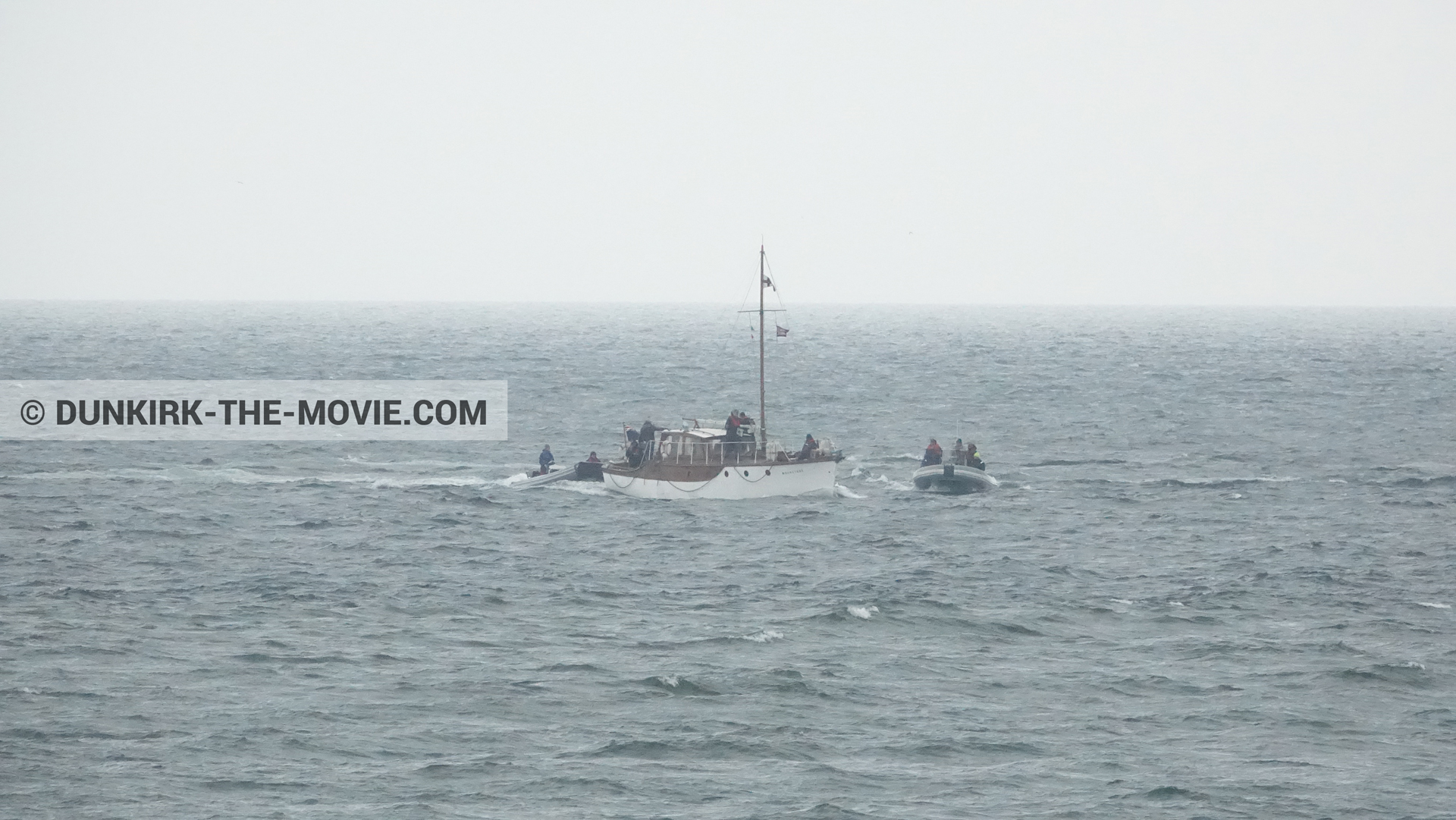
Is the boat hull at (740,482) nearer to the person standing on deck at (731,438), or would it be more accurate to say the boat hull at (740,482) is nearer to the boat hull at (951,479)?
the person standing on deck at (731,438)

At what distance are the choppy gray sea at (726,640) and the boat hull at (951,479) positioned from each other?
774mm

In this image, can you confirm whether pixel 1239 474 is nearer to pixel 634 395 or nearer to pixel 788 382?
pixel 634 395

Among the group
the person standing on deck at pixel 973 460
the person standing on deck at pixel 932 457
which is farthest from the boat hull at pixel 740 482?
the person standing on deck at pixel 973 460

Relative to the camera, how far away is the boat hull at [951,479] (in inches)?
2361

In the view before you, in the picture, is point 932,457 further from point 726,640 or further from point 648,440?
point 726,640

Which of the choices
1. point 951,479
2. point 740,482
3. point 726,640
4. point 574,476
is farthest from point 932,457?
point 726,640

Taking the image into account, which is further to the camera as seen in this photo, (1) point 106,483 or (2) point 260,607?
(1) point 106,483

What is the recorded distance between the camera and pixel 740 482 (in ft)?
190

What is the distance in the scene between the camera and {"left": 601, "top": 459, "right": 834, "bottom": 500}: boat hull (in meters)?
57.9

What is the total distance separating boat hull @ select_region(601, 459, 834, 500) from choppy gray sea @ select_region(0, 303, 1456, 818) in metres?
0.83

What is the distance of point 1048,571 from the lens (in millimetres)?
44938

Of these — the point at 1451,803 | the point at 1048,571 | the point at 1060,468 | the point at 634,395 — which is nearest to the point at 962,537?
the point at 1048,571

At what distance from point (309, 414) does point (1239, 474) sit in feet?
171

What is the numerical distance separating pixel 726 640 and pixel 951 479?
2481 centimetres
